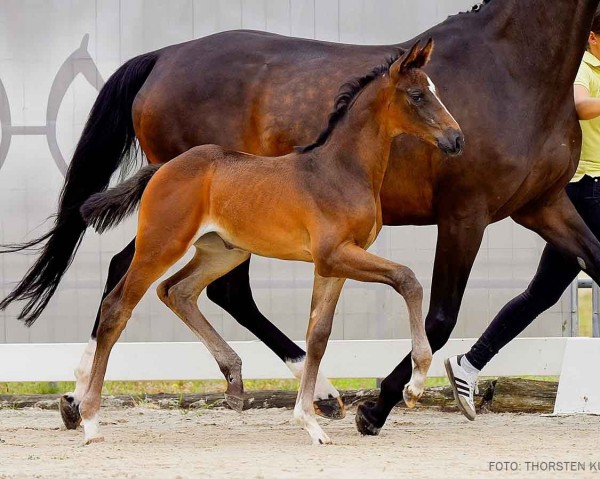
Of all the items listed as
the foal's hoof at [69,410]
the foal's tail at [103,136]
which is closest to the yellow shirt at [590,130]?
the foal's tail at [103,136]

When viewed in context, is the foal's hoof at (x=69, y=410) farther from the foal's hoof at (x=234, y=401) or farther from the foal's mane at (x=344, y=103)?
the foal's mane at (x=344, y=103)

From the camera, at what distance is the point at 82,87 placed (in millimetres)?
6891

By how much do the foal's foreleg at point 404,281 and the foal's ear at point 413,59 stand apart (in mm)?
765

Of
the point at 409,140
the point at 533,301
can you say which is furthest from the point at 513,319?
the point at 409,140

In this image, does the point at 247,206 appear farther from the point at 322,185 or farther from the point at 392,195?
the point at 392,195

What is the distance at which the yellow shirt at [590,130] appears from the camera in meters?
5.84

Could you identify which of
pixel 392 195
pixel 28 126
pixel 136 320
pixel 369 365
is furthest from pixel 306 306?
pixel 28 126

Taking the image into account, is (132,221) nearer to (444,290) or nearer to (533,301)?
(444,290)

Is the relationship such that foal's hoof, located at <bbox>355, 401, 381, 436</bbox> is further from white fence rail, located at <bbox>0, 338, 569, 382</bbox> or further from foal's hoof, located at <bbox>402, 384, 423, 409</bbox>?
white fence rail, located at <bbox>0, 338, 569, 382</bbox>

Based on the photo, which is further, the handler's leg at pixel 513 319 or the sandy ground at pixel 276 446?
the handler's leg at pixel 513 319

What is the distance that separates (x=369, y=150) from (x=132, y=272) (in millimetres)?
1132

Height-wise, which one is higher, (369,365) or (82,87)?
(82,87)

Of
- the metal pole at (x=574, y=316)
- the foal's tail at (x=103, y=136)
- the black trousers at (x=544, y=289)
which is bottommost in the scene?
the metal pole at (x=574, y=316)

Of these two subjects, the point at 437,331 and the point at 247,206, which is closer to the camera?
the point at 247,206
